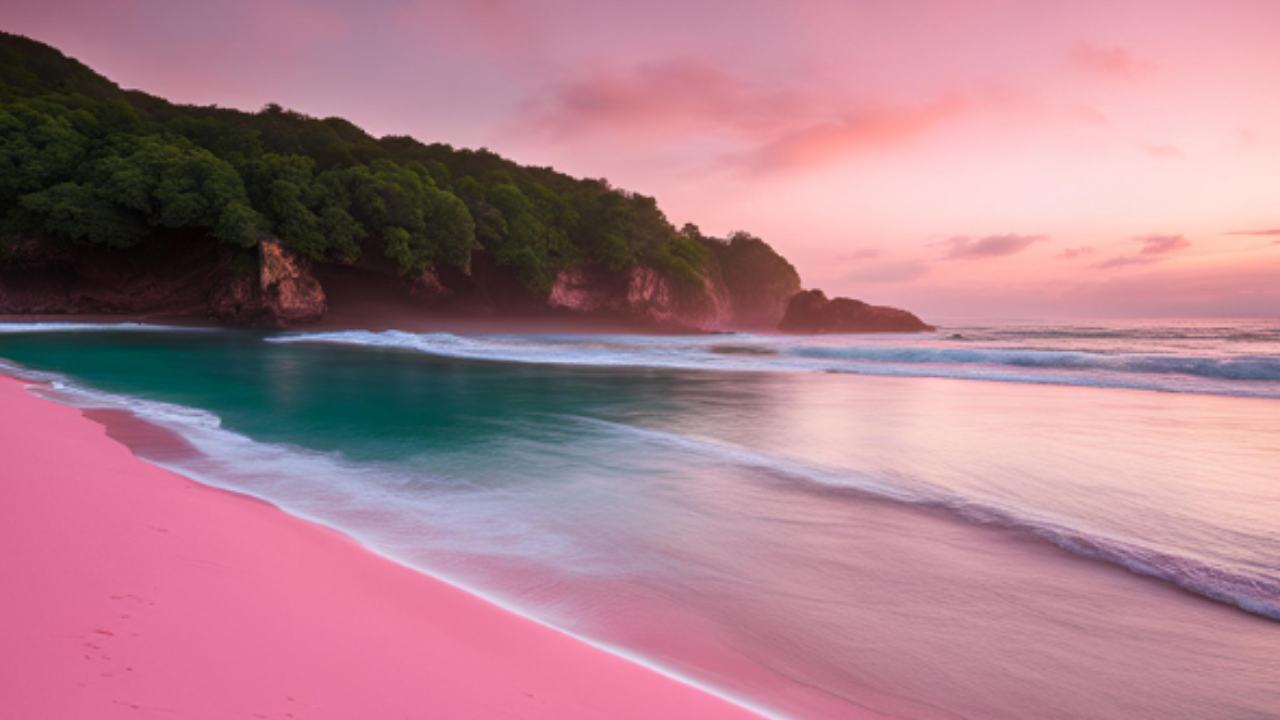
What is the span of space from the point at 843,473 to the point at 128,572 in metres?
4.75

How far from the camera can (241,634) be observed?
148 cm

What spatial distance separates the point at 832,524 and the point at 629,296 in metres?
44.3

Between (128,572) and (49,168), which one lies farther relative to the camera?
(49,168)

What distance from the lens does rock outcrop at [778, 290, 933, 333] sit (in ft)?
163

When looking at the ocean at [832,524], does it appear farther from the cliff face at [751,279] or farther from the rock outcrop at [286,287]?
the cliff face at [751,279]

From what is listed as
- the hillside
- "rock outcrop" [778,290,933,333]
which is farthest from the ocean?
"rock outcrop" [778,290,933,333]

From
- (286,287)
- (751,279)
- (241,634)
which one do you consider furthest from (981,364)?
(751,279)

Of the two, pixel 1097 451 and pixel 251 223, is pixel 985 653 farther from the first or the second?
pixel 251 223

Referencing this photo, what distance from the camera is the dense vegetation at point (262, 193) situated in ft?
97.9

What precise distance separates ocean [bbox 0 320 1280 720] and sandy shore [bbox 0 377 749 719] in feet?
1.27

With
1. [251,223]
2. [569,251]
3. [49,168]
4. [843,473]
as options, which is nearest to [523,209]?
[569,251]

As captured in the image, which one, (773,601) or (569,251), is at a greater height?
(569,251)

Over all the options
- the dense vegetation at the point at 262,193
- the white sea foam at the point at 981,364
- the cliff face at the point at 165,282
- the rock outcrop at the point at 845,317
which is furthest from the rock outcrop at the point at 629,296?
the white sea foam at the point at 981,364

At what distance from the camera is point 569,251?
44312 millimetres
